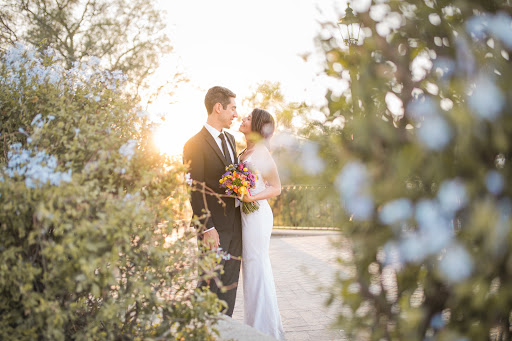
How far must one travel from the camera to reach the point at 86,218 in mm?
2152

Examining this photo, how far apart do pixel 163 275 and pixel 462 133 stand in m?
1.78

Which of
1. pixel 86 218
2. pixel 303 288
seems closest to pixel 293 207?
pixel 303 288

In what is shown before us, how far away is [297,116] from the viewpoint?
62.3 inches

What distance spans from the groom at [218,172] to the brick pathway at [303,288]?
0.75m

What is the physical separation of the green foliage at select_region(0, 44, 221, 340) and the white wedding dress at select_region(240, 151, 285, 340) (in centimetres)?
212

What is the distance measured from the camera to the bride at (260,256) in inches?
185

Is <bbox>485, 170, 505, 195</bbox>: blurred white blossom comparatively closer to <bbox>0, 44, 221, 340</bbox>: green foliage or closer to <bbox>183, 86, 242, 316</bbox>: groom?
<bbox>0, 44, 221, 340</bbox>: green foliage

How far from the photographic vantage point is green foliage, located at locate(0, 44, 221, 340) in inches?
80.7

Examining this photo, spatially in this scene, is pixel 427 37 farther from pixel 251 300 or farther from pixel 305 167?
pixel 251 300

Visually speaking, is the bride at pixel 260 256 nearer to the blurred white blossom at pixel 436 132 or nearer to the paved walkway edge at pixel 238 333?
the paved walkway edge at pixel 238 333

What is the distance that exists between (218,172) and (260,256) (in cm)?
100

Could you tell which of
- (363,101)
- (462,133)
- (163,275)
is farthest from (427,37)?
(163,275)

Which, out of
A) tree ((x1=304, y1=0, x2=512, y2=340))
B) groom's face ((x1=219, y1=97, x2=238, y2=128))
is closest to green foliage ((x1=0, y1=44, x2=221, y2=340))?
tree ((x1=304, y1=0, x2=512, y2=340))

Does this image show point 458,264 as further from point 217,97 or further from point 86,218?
point 217,97
